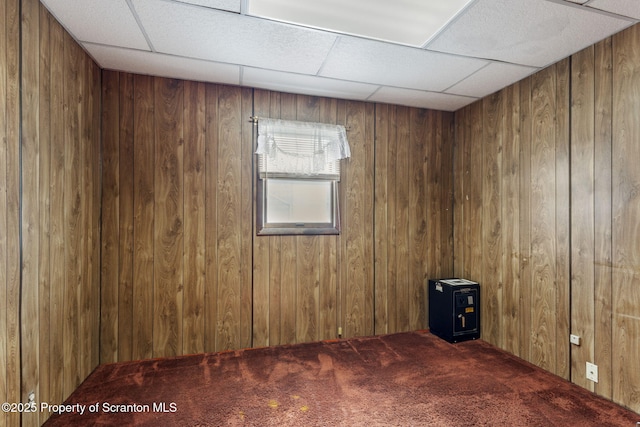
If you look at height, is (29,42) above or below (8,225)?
above

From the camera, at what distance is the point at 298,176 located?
3.27m

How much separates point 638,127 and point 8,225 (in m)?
3.78

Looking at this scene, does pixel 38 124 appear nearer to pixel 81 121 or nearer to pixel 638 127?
pixel 81 121

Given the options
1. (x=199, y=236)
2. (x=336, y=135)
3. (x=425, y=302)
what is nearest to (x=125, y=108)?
(x=199, y=236)

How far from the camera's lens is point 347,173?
3438mm

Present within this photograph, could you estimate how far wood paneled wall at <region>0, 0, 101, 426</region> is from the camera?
1637mm

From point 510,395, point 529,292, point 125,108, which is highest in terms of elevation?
point 125,108

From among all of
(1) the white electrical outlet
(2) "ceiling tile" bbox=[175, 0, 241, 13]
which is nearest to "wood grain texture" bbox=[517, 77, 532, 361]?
(1) the white electrical outlet

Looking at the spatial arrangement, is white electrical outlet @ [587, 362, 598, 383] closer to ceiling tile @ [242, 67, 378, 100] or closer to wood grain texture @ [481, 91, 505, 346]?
wood grain texture @ [481, 91, 505, 346]

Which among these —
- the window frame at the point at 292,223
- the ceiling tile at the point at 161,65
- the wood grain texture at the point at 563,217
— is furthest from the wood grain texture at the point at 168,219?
the wood grain texture at the point at 563,217

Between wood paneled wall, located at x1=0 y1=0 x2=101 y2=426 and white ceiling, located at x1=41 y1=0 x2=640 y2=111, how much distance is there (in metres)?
0.33

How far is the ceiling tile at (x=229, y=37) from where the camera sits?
1979mm

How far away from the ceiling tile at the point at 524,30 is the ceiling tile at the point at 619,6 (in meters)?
0.05

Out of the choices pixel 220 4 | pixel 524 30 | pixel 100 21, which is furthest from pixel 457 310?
pixel 100 21
